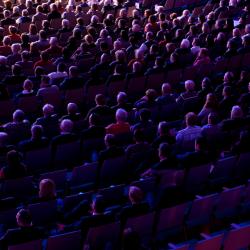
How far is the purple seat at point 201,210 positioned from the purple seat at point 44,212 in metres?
1.72

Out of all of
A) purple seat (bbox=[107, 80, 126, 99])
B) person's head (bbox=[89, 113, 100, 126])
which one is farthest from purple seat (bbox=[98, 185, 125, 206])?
purple seat (bbox=[107, 80, 126, 99])

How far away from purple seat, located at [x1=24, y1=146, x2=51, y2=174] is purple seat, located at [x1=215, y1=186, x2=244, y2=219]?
2.74 meters

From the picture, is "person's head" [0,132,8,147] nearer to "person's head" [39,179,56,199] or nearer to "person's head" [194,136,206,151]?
"person's head" [39,179,56,199]

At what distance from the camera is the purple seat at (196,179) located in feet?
31.5

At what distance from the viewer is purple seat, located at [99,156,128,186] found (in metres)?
9.90

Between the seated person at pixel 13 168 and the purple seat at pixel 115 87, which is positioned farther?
the purple seat at pixel 115 87

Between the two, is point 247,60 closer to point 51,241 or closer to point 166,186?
point 166,186

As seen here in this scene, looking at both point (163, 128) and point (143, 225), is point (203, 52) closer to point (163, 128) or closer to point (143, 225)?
point (163, 128)

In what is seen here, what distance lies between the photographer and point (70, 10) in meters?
20.5

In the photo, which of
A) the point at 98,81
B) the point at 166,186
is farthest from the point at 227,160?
the point at 98,81

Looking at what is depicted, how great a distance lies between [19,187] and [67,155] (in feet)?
4.63

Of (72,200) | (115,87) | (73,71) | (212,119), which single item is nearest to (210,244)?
(72,200)

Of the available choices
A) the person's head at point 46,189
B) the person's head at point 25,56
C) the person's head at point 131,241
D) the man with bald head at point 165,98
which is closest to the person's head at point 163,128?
the man with bald head at point 165,98

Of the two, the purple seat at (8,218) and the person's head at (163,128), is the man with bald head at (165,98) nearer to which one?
the person's head at (163,128)
